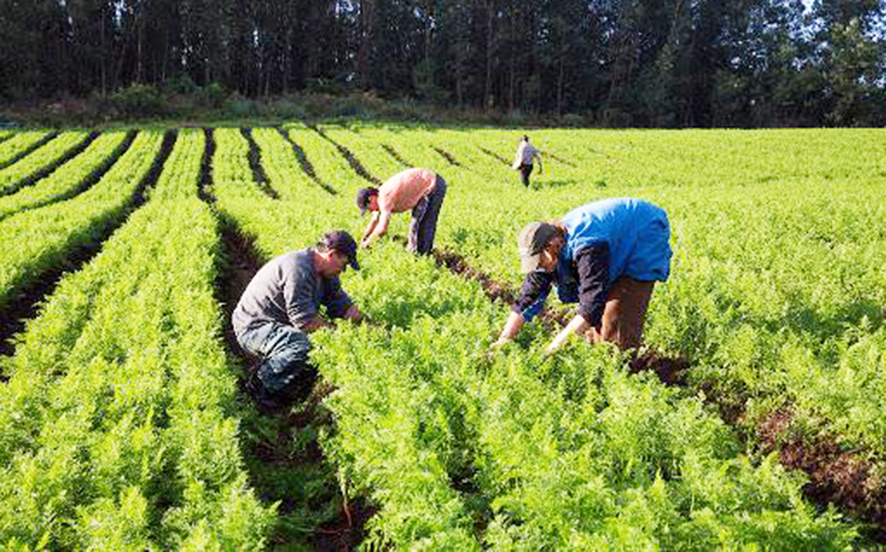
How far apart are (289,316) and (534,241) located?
8.95 ft

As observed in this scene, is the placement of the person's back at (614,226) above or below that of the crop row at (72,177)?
above

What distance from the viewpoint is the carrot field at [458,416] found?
3.51 m

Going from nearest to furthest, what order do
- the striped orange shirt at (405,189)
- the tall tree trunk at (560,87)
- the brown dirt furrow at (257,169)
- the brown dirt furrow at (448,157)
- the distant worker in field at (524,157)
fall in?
1. the striped orange shirt at (405,189)
2. the distant worker in field at (524,157)
3. the brown dirt furrow at (257,169)
4. the brown dirt furrow at (448,157)
5. the tall tree trunk at (560,87)

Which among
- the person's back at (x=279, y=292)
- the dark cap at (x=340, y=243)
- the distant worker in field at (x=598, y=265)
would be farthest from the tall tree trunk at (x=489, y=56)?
the distant worker in field at (x=598, y=265)

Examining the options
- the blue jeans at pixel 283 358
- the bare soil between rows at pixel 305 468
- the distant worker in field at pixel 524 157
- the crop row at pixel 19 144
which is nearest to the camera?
the bare soil between rows at pixel 305 468

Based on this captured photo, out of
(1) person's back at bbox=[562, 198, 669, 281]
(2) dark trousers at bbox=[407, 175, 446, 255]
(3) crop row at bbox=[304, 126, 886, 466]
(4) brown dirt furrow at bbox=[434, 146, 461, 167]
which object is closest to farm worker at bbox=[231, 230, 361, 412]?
(1) person's back at bbox=[562, 198, 669, 281]

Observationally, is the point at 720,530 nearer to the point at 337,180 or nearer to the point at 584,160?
the point at 337,180

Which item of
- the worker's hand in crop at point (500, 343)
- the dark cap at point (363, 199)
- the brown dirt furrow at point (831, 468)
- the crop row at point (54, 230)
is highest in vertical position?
the dark cap at point (363, 199)

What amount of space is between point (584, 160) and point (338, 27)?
5328 cm

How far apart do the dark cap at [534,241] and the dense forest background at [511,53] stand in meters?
57.3

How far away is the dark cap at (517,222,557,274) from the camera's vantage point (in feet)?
16.2

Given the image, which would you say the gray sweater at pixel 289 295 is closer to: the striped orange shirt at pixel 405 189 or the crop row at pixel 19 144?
the striped orange shirt at pixel 405 189

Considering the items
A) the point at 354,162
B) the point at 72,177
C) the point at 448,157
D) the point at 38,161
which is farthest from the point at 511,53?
the point at 72,177

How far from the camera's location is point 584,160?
30797mm
